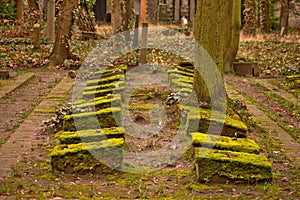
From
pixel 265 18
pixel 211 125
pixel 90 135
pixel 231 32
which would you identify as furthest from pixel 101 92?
pixel 265 18

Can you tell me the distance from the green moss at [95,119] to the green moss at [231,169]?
65.2 inches

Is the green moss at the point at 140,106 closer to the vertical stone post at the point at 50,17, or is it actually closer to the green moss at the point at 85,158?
the green moss at the point at 85,158

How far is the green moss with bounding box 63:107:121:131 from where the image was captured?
741cm

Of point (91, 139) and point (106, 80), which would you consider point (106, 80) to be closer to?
point (106, 80)

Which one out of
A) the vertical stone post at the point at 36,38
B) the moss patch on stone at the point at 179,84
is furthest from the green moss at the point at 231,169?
the vertical stone post at the point at 36,38

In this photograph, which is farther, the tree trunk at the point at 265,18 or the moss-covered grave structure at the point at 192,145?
the tree trunk at the point at 265,18

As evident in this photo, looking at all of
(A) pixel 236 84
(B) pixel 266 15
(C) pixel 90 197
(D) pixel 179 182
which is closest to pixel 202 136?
(D) pixel 179 182

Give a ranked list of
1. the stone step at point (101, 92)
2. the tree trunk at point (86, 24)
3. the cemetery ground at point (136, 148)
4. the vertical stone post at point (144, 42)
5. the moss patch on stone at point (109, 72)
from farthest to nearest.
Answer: the tree trunk at point (86, 24) < the vertical stone post at point (144, 42) < the moss patch on stone at point (109, 72) < the stone step at point (101, 92) < the cemetery ground at point (136, 148)

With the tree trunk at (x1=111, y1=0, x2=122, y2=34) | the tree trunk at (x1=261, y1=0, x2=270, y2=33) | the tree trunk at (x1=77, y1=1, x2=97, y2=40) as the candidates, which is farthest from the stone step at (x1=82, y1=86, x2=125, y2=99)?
the tree trunk at (x1=261, y1=0, x2=270, y2=33)

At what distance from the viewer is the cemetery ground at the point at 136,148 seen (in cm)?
587

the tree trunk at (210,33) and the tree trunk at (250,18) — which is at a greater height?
the tree trunk at (210,33)

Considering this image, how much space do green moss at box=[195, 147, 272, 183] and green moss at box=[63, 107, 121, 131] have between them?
1.65m

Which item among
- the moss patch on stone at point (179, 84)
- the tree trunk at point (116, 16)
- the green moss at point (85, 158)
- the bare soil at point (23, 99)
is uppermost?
the tree trunk at point (116, 16)

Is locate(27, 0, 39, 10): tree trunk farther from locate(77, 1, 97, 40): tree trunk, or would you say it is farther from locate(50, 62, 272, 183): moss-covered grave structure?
locate(50, 62, 272, 183): moss-covered grave structure
